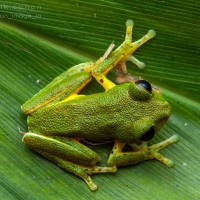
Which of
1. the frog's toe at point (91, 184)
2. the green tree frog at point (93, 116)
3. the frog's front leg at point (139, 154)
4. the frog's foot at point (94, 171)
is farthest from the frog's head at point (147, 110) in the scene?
the frog's toe at point (91, 184)

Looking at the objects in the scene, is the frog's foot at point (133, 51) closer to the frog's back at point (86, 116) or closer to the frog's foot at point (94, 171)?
the frog's back at point (86, 116)

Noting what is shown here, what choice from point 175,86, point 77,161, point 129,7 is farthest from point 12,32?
point 175,86

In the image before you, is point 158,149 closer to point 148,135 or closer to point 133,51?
point 148,135

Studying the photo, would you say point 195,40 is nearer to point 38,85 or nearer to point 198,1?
point 198,1

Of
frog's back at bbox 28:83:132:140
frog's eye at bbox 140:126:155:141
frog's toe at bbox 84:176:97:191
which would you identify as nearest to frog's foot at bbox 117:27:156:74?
frog's back at bbox 28:83:132:140

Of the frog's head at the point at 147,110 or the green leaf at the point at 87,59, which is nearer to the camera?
the frog's head at the point at 147,110

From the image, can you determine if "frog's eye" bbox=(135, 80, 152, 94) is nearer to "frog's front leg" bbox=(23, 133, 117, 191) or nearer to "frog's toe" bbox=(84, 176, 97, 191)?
"frog's front leg" bbox=(23, 133, 117, 191)

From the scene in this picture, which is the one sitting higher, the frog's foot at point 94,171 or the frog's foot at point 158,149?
the frog's foot at point 158,149
